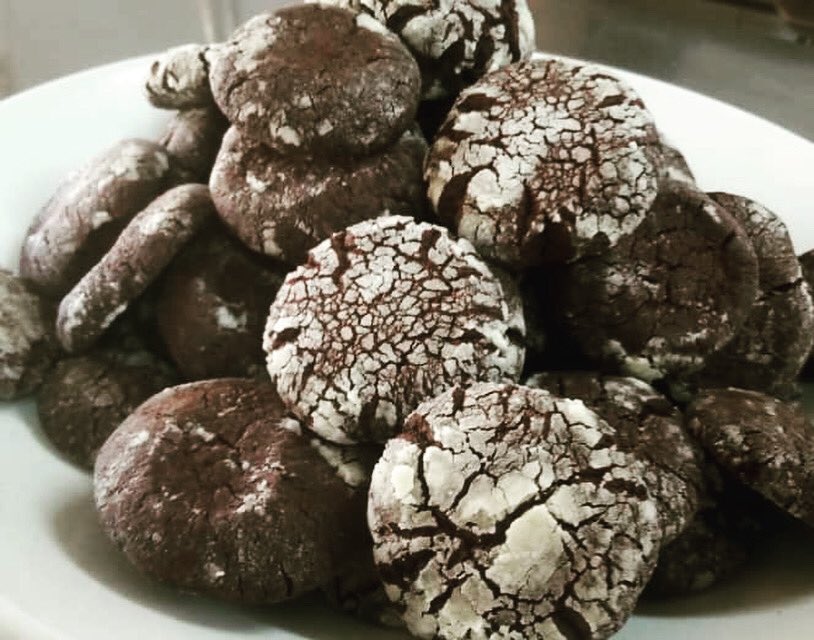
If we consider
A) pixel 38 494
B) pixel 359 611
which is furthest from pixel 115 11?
pixel 359 611

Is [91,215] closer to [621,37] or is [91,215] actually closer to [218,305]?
[218,305]

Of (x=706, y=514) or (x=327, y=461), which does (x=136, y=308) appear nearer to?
(x=327, y=461)

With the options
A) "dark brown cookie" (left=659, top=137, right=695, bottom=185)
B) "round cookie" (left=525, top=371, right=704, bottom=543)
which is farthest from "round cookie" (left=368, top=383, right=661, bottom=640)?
"dark brown cookie" (left=659, top=137, right=695, bottom=185)

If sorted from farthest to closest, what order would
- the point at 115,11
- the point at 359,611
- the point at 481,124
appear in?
the point at 115,11 < the point at 481,124 < the point at 359,611

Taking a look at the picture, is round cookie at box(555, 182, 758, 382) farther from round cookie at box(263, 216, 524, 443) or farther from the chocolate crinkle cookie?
the chocolate crinkle cookie

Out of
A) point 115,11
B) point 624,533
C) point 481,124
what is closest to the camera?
point 624,533

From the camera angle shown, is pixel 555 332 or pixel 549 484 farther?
pixel 555 332

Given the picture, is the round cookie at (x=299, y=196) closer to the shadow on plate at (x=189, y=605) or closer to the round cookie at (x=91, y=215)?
the round cookie at (x=91, y=215)

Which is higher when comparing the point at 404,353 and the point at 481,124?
the point at 481,124

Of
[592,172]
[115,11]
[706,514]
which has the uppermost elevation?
[592,172]

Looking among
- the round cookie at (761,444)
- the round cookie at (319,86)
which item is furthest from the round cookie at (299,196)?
the round cookie at (761,444)
